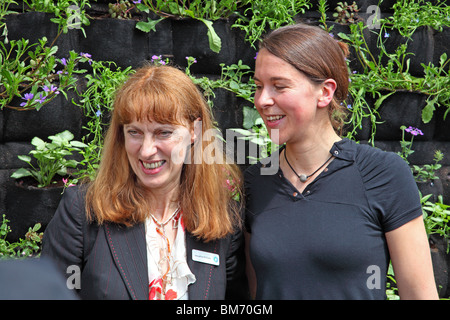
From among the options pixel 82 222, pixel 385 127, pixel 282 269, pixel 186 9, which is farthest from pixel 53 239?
pixel 385 127

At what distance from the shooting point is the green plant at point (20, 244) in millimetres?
2316

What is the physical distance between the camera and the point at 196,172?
1.93m

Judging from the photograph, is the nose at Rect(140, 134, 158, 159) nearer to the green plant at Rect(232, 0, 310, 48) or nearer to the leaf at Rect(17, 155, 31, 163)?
the leaf at Rect(17, 155, 31, 163)

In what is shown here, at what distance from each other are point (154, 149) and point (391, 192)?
77 cm

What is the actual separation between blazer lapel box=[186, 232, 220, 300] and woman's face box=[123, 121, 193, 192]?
0.75ft

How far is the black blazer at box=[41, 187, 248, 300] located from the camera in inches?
65.4

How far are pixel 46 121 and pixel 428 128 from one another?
2021 millimetres

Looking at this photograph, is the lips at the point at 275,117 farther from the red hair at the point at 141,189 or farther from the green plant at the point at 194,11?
the green plant at the point at 194,11

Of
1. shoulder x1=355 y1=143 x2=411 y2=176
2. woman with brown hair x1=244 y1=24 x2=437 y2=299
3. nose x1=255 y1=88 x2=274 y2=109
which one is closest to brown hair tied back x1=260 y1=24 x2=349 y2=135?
woman with brown hair x1=244 y1=24 x2=437 y2=299

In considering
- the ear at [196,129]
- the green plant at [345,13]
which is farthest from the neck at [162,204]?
the green plant at [345,13]

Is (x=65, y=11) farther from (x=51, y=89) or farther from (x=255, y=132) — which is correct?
(x=255, y=132)

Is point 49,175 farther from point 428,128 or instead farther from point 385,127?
point 428,128
